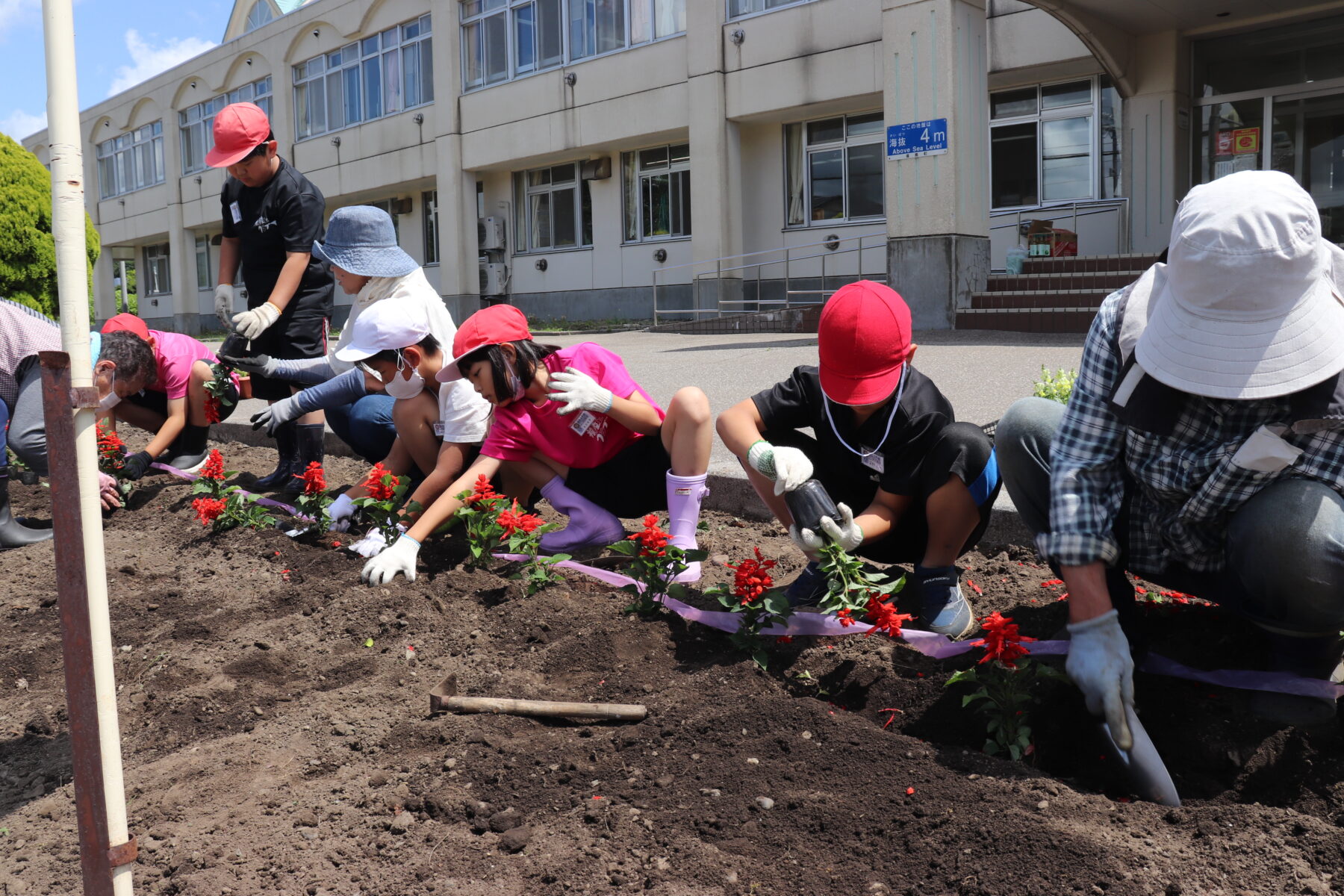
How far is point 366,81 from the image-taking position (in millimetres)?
22250

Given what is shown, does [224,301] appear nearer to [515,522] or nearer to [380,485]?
[380,485]

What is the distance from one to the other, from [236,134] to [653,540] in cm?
310

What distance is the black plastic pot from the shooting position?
2475 millimetres

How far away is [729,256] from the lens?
16047mm

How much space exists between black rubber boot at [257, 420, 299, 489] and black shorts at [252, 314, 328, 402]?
177 millimetres

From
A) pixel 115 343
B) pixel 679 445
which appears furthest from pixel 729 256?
pixel 679 445

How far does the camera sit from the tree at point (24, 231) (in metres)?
11.2

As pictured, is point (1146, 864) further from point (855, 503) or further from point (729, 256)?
point (729, 256)

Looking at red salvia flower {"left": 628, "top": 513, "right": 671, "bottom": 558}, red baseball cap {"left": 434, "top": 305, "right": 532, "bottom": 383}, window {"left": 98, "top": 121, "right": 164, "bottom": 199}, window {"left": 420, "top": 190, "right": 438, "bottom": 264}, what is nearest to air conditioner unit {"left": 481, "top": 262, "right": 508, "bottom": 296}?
window {"left": 420, "top": 190, "right": 438, "bottom": 264}

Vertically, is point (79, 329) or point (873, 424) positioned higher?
point (79, 329)

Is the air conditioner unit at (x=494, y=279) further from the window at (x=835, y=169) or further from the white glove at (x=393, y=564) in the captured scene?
the white glove at (x=393, y=564)

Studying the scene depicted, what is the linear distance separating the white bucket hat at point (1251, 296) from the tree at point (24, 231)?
11.8 metres

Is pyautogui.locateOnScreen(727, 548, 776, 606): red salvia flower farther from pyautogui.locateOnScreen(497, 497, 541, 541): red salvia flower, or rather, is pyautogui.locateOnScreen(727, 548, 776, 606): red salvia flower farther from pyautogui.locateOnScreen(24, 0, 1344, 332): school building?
pyautogui.locateOnScreen(24, 0, 1344, 332): school building

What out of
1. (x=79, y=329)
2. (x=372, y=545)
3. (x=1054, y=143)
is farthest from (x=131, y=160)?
(x=79, y=329)
